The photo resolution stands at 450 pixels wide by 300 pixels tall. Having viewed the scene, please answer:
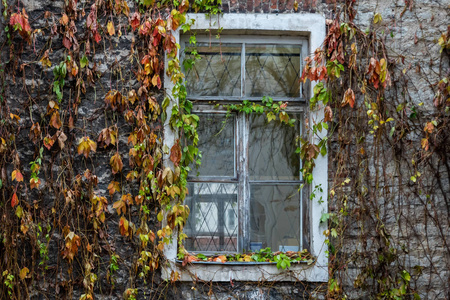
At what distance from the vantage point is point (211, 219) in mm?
4332

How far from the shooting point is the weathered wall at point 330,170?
13.7ft

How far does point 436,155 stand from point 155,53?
7.99 feet

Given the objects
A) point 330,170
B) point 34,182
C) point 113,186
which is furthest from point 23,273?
point 330,170

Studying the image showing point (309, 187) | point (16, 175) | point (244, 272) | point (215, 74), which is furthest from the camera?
point (215, 74)

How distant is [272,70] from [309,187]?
1039mm

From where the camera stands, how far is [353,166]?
424cm

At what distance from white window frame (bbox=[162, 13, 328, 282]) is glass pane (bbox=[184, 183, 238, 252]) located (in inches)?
7.9

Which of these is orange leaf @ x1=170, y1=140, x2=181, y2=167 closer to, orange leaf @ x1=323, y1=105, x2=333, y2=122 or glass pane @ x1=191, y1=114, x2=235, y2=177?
glass pane @ x1=191, y1=114, x2=235, y2=177

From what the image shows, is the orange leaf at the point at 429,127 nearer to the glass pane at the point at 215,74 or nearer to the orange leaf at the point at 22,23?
the glass pane at the point at 215,74

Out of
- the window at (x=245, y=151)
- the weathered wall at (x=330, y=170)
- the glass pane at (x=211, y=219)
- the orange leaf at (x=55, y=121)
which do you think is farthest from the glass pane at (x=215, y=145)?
the orange leaf at (x=55, y=121)

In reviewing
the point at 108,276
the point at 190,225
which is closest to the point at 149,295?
the point at 108,276

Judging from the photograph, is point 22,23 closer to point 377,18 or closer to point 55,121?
point 55,121

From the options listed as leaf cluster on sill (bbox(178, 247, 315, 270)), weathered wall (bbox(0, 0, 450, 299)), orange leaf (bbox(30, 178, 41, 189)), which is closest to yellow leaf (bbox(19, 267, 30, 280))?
weathered wall (bbox(0, 0, 450, 299))

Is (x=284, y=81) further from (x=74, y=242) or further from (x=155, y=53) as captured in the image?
(x=74, y=242)
